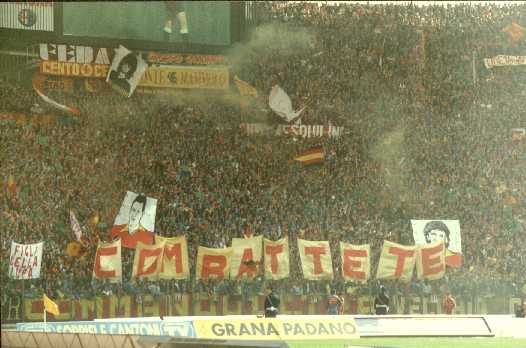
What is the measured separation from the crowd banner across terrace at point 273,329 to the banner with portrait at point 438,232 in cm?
1344

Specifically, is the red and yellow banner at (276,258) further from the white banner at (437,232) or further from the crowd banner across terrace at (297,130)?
the crowd banner across terrace at (297,130)

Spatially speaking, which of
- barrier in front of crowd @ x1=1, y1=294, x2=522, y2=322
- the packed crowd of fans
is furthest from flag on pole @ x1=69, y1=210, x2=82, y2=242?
barrier in front of crowd @ x1=1, y1=294, x2=522, y2=322

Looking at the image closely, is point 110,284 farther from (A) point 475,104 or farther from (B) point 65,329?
(A) point 475,104

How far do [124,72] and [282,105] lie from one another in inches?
281

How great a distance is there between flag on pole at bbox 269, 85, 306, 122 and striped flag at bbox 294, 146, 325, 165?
2282 mm

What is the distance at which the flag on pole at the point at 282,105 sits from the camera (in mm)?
42688

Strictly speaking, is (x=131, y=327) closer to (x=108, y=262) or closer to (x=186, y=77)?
(x=108, y=262)

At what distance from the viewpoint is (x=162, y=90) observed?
42469mm

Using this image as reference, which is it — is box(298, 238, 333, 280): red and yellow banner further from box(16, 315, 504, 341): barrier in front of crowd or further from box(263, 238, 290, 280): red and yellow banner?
box(16, 315, 504, 341): barrier in front of crowd

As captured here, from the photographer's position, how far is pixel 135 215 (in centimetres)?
3400

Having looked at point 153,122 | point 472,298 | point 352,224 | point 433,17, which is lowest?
point 472,298

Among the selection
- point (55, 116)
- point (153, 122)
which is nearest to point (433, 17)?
point (153, 122)

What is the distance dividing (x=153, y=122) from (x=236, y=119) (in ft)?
12.9

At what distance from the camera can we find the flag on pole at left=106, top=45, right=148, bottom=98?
134 feet
